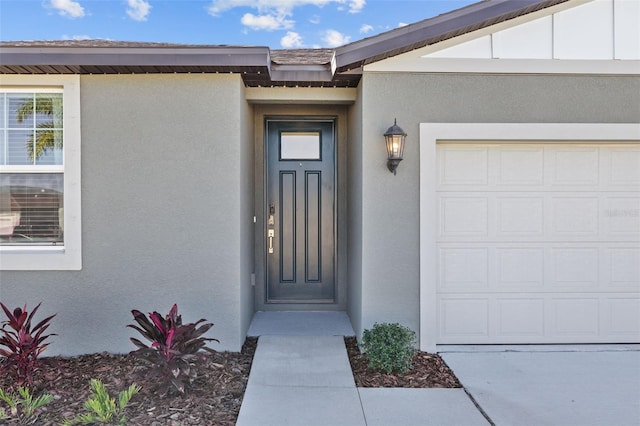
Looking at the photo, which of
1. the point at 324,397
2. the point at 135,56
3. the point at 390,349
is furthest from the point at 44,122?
the point at 390,349

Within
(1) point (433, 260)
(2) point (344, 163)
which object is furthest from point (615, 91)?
(2) point (344, 163)

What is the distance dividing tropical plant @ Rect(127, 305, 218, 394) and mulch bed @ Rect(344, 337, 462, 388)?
1.44 metres

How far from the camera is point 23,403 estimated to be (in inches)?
122

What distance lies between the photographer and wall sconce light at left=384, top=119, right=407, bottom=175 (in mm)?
4039

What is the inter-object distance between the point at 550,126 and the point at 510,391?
2625 mm

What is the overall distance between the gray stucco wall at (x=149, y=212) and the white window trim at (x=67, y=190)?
0.22ft

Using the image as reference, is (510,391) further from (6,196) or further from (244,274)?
(6,196)

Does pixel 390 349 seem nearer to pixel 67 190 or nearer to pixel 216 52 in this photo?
pixel 216 52

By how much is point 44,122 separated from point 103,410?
2.98 m

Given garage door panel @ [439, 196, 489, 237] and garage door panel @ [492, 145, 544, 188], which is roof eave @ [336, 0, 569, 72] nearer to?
garage door panel @ [492, 145, 544, 188]

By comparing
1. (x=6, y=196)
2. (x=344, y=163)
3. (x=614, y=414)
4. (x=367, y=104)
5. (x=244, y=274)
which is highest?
(x=367, y=104)

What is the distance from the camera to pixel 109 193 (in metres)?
4.19

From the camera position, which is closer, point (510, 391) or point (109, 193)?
point (510, 391)

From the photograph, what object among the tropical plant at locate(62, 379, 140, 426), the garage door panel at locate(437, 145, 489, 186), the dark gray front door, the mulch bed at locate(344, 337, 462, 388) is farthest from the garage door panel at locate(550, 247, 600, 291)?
the tropical plant at locate(62, 379, 140, 426)
